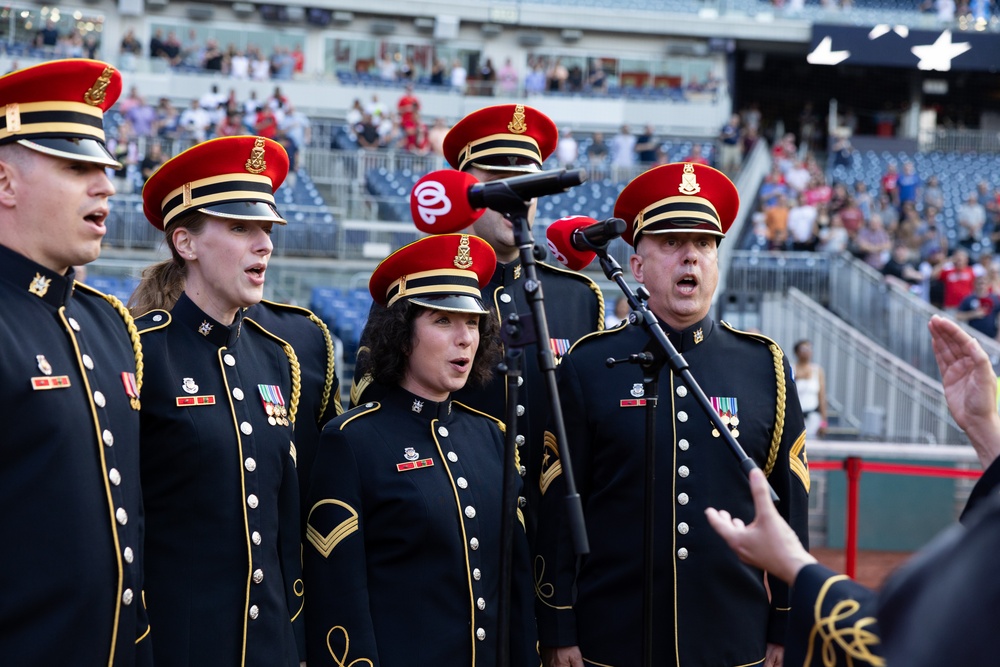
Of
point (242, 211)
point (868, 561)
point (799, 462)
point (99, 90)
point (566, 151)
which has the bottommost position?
point (868, 561)

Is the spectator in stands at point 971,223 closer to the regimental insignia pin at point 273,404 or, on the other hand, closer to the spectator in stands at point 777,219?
the spectator in stands at point 777,219

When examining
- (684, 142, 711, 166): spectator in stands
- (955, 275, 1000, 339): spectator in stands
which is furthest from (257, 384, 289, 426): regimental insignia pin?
(684, 142, 711, 166): spectator in stands

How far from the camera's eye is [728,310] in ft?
53.0

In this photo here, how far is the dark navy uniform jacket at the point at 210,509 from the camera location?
337 centimetres

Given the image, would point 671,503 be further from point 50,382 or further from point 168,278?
point 50,382

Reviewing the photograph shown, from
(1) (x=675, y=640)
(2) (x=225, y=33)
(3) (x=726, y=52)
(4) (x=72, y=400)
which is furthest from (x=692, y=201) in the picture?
(3) (x=726, y=52)

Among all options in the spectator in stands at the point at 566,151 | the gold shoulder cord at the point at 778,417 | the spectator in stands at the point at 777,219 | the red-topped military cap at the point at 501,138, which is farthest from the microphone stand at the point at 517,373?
the spectator in stands at the point at 566,151

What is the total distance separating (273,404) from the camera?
3719 mm

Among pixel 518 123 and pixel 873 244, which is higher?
pixel 518 123

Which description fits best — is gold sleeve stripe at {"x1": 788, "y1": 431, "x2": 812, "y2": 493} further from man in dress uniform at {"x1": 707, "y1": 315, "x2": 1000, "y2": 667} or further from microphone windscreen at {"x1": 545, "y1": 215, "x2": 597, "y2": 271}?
microphone windscreen at {"x1": 545, "y1": 215, "x2": 597, "y2": 271}

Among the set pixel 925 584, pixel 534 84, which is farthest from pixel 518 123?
pixel 534 84

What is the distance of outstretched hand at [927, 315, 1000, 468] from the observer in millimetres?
2676

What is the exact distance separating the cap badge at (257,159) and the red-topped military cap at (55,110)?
0.67 meters

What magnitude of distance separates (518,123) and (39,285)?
2072 mm
